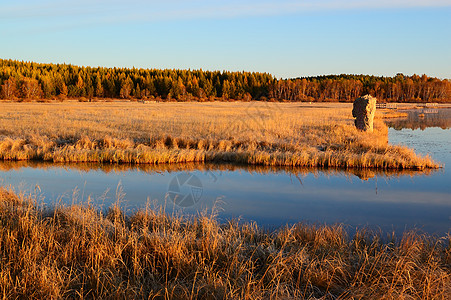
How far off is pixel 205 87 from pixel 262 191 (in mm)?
92007

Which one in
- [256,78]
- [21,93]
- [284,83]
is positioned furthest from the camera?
[256,78]

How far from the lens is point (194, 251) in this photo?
5465 mm

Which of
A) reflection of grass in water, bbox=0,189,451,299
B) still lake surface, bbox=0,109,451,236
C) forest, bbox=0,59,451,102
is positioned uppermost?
forest, bbox=0,59,451,102

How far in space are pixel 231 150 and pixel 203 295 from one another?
12220mm

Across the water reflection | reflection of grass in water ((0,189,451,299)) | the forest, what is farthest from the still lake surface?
the forest

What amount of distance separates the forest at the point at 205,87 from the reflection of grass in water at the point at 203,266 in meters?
82.3

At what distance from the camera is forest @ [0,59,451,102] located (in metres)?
91.5

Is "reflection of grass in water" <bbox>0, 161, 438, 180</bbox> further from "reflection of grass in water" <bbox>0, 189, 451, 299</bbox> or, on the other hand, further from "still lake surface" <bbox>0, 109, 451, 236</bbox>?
"reflection of grass in water" <bbox>0, 189, 451, 299</bbox>

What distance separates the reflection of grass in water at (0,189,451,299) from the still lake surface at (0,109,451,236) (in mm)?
1886

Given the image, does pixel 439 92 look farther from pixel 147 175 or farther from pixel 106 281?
pixel 106 281

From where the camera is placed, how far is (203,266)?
204 inches

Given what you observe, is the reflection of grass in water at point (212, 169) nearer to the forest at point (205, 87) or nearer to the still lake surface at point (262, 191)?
the still lake surface at point (262, 191)

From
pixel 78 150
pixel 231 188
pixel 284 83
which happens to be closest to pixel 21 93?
pixel 284 83

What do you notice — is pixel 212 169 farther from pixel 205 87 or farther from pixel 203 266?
pixel 205 87
